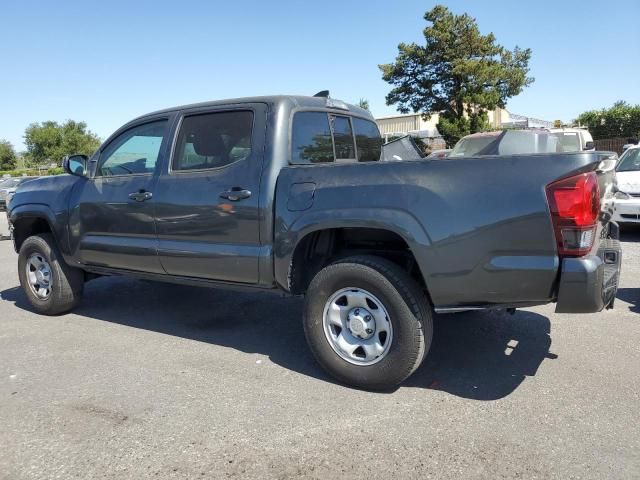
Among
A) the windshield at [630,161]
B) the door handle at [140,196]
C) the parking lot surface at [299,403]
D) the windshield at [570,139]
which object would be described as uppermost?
the windshield at [570,139]

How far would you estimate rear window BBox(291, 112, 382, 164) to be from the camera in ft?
13.3

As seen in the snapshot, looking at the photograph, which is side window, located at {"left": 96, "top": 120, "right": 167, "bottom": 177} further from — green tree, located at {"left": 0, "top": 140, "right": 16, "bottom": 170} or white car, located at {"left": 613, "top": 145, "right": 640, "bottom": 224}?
green tree, located at {"left": 0, "top": 140, "right": 16, "bottom": 170}

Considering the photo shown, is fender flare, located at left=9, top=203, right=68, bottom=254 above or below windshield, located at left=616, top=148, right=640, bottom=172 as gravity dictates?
below

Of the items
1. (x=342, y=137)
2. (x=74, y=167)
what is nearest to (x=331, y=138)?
(x=342, y=137)

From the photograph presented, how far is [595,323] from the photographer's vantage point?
187 inches

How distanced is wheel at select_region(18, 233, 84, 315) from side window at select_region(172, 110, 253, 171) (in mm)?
1909

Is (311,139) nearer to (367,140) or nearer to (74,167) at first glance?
(367,140)

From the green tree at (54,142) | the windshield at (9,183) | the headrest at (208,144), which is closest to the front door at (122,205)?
the headrest at (208,144)

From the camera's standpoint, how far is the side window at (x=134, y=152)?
455 centimetres

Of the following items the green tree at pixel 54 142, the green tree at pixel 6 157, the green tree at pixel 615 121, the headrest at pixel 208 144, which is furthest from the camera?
the green tree at pixel 6 157

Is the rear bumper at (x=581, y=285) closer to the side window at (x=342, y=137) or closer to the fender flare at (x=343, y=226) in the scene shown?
the fender flare at (x=343, y=226)

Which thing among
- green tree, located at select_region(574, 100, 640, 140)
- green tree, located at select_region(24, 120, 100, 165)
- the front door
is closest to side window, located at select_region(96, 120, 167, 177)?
the front door

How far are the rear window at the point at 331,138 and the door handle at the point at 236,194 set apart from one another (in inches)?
16.5

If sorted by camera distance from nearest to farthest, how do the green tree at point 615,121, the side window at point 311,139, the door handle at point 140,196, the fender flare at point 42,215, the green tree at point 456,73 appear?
1. the side window at point 311,139
2. the door handle at point 140,196
3. the fender flare at point 42,215
4. the green tree at point 615,121
5. the green tree at point 456,73
